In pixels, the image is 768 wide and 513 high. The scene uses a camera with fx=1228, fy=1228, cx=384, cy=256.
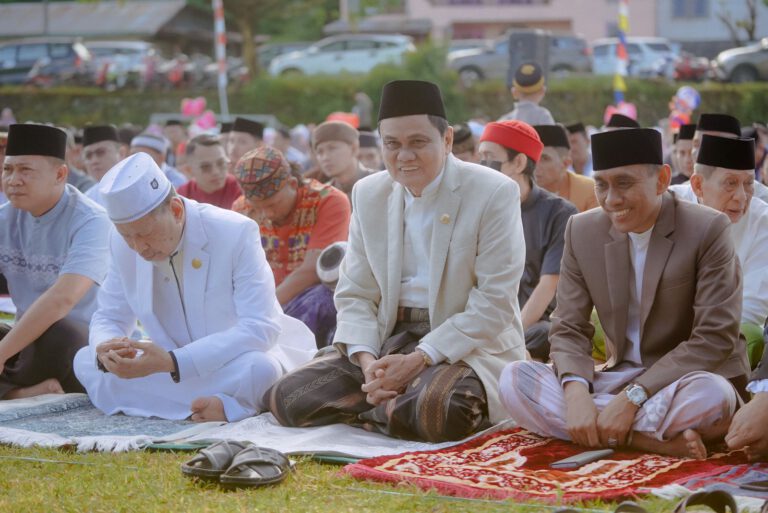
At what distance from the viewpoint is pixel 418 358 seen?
525 cm

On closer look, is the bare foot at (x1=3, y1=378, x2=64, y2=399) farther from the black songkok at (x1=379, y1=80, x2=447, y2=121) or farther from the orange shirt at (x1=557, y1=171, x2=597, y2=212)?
the orange shirt at (x1=557, y1=171, x2=597, y2=212)

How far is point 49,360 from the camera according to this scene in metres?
6.42

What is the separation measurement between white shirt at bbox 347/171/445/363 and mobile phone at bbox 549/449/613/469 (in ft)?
3.71

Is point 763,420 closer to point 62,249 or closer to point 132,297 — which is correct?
point 132,297

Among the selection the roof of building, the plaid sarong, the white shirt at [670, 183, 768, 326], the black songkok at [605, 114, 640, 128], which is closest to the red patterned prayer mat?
the plaid sarong

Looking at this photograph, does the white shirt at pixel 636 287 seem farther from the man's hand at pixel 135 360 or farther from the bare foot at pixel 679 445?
the man's hand at pixel 135 360

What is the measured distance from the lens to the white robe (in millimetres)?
5746

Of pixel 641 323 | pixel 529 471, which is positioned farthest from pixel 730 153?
pixel 529 471

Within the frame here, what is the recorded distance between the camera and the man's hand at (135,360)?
5.51 m

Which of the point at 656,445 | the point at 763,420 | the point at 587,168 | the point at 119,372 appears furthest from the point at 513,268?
the point at 587,168

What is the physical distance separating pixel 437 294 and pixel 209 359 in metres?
1.12

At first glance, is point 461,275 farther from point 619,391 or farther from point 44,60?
point 44,60

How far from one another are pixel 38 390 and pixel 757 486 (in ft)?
12.5

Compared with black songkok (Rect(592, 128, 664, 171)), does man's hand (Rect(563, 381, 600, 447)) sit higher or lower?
lower
